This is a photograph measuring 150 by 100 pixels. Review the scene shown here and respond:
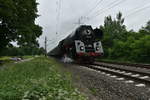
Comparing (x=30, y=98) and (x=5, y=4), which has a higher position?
(x=5, y=4)

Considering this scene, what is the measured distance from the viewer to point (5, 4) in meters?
20.8

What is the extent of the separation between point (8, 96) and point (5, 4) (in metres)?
18.9

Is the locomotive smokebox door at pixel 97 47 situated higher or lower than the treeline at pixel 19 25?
lower

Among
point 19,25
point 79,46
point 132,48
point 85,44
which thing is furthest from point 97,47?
point 19,25

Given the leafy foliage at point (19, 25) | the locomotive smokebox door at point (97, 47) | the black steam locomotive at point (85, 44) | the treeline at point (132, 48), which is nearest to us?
the black steam locomotive at point (85, 44)

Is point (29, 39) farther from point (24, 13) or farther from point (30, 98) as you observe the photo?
point (30, 98)

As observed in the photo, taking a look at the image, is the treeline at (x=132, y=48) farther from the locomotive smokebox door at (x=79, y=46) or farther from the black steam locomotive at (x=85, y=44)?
the locomotive smokebox door at (x=79, y=46)

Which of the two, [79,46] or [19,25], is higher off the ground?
[19,25]

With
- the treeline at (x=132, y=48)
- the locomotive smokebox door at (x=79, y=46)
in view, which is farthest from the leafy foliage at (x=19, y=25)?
the treeline at (x=132, y=48)

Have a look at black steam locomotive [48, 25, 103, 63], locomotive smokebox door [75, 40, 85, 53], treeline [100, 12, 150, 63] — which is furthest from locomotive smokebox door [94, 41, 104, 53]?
treeline [100, 12, 150, 63]

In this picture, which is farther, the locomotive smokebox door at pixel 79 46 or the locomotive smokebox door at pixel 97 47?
the locomotive smokebox door at pixel 97 47

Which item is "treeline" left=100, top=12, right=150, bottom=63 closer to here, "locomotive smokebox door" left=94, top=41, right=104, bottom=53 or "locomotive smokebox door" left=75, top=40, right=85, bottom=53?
"locomotive smokebox door" left=94, top=41, right=104, bottom=53

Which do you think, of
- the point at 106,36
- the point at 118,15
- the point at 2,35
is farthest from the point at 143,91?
the point at 118,15

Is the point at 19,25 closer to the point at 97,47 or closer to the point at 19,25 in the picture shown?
the point at 19,25
